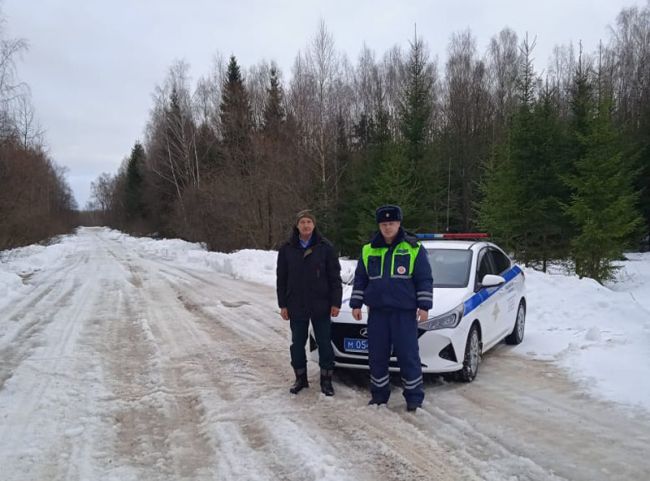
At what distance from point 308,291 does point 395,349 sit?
1080 millimetres

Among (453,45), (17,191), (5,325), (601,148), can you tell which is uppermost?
(453,45)

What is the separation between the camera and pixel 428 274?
491 centimetres

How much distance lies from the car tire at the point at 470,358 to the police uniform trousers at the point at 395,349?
3.27 ft

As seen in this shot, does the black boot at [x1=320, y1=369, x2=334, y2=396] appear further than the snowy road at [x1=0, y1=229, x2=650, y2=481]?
Yes

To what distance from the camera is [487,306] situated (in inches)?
259

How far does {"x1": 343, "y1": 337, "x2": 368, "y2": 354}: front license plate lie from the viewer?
18.7ft

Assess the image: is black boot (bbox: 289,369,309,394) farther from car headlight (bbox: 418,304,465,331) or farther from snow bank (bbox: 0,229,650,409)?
snow bank (bbox: 0,229,650,409)

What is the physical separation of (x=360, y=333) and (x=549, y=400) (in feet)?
6.71

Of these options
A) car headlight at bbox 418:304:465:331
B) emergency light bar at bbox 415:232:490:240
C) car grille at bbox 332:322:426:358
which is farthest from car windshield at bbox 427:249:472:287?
car grille at bbox 332:322:426:358

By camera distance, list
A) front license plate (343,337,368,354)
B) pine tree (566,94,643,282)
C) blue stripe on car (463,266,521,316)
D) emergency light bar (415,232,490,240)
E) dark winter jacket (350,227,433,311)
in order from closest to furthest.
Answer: dark winter jacket (350,227,433,311)
front license plate (343,337,368,354)
blue stripe on car (463,266,521,316)
emergency light bar (415,232,490,240)
pine tree (566,94,643,282)

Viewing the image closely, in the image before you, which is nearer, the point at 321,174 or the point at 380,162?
the point at 380,162

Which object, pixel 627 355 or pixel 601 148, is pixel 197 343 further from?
pixel 601 148

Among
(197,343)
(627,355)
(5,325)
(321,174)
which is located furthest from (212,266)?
(627,355)

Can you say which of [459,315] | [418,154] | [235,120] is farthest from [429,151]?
[459,315]
